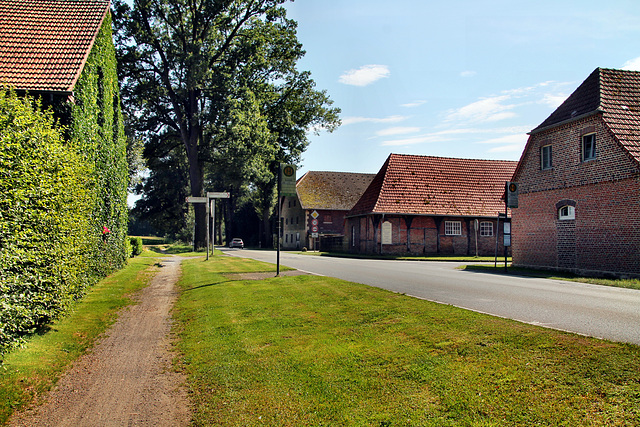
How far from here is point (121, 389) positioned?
20.5 feet

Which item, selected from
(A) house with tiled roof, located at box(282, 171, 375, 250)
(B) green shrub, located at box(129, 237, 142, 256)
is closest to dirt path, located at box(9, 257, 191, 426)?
(B) green shrub, located at box(129, 237, 142, 256)

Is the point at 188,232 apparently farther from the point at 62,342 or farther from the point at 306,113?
the point at 62,342

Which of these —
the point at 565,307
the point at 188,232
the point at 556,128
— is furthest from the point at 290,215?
the point at 565,307

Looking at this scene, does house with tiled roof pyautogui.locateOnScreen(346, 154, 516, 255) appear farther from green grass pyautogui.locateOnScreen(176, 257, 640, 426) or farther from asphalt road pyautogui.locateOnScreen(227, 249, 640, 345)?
green grass pyautogui.locateOnScreen(176, 257, 640, 426)

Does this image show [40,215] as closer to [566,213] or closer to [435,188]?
[566,213]

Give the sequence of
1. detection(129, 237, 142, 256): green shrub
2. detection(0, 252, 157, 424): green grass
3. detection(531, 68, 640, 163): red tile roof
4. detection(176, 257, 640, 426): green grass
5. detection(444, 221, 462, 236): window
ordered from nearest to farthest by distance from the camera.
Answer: detection(176, 257, 640, 426): green grass, detection(0, 252, 157, 424): green grass, detection(531, 68, 640, 163): red tile roof, detection(129, 237, 142, 256): green shrub, detection(444, 221, 462, 236): window

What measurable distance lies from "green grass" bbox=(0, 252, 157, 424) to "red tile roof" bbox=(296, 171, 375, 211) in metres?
47.1

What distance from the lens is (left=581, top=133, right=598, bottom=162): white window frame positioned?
71.1 feet

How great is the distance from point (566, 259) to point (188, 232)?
53.6 m

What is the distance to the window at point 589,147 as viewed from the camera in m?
21.7

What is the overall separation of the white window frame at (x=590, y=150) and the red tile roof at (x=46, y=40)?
1983cm

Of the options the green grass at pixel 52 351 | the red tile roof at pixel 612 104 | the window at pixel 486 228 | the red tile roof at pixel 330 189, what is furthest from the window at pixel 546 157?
the red tile roof at pixel 330 189

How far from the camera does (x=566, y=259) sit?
75.7ft

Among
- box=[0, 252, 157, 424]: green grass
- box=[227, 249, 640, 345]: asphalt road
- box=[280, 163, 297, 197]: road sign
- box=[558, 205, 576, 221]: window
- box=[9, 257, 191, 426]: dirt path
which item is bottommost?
box=[9, 257, 191, 426]: dirt path
